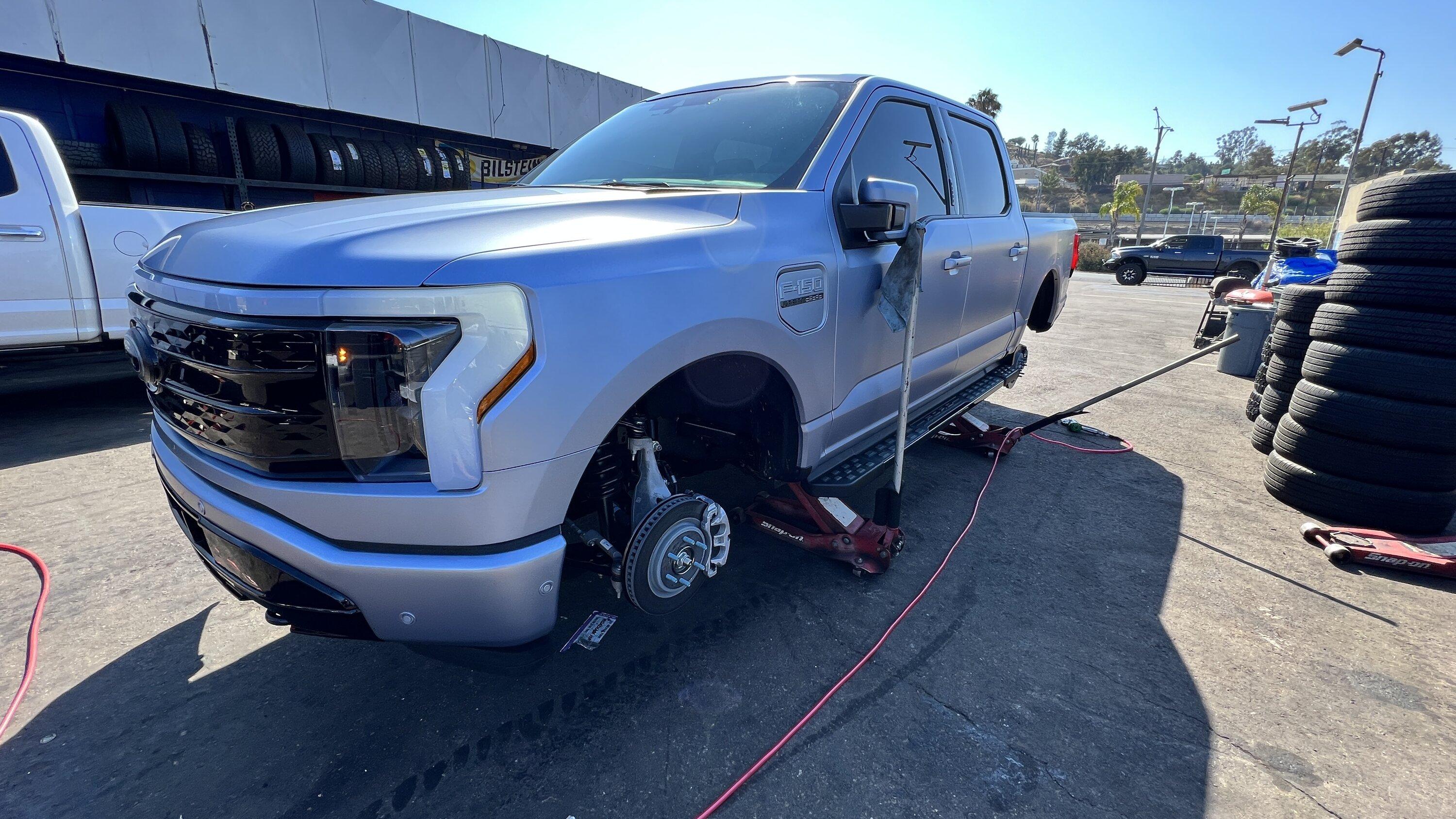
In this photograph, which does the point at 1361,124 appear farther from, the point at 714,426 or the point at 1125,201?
the point at 1125,201

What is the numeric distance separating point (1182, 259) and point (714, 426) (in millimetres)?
25712

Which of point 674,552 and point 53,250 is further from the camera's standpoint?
point 53,250

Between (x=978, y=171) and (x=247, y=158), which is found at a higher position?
(x=247, y=158)


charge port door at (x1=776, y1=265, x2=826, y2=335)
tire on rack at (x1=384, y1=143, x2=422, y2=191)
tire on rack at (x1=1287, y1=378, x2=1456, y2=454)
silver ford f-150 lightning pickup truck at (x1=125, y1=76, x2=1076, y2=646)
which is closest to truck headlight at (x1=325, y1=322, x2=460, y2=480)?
silver ford f-150 lightning pickup truck at (x1=125, y1=76, x2=1076, y2=646)

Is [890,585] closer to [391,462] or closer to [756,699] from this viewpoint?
[756,699]

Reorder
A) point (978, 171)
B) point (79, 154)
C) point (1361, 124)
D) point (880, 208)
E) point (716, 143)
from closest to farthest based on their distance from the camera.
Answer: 1. point (880, 208)
2. point (716, 143)
3. point (978, 171)
4. point (79, 154)
5. point (1361, 124)

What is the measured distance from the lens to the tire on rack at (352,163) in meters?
10.2

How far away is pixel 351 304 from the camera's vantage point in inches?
50.8

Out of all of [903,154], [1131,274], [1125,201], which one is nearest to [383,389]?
[903,154]

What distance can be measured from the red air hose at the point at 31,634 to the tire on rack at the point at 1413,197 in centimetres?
592

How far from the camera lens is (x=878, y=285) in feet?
7.96

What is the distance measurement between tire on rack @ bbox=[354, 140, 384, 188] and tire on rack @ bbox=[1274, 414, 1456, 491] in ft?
39.5

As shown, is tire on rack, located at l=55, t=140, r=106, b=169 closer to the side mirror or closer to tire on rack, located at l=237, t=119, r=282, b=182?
tire on rack, located at l=237, t=119, r=282, b=182

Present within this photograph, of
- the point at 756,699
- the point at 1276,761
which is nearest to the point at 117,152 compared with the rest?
the point at 756,699
